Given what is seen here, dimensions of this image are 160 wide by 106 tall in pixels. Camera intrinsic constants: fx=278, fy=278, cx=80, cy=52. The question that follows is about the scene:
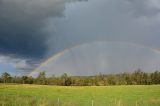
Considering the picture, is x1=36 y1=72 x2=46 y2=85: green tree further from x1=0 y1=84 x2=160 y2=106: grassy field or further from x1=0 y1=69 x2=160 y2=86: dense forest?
x1=0 y1=84 x2=160 y2=106: grassy field

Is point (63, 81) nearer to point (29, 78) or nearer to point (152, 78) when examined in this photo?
point (29, 78)

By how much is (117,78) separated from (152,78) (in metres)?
19.5

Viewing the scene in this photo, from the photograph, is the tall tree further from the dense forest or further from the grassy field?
the grassy field

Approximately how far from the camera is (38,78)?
168 m

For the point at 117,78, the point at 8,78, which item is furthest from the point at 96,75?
the point at 8,78

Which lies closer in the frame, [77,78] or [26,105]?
[26,105]

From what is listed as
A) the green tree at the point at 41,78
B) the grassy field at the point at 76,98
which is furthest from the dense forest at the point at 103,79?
the grassy field at the point at 76,98

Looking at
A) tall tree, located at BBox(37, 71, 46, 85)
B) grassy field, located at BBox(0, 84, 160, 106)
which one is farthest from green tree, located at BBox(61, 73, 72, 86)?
grassy field, located at BBox(0, 84, 160, 106)

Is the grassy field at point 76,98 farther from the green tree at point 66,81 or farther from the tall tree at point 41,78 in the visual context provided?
the tall tree at point 41,78

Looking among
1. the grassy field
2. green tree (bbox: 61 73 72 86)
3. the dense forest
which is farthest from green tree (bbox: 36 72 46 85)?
the grassy field

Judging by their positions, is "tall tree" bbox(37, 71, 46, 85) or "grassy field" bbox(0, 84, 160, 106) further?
"tall tree" bbox(37, 71, 46, 85)

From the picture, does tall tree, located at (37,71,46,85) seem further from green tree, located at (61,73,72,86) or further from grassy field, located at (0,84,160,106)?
grassy field, located at (0,84,160,106)

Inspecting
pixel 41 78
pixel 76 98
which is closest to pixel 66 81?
pixel 41 78

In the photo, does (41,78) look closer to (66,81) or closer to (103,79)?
(66,81)
